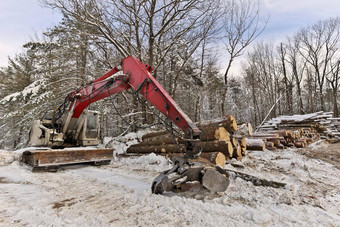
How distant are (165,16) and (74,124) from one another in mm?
7844

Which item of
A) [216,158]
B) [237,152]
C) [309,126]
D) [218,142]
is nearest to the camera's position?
[216,158]

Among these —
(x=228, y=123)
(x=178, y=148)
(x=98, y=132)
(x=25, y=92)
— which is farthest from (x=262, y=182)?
(x=25, y=92)

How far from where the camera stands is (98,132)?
20.9 feet

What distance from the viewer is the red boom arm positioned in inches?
116

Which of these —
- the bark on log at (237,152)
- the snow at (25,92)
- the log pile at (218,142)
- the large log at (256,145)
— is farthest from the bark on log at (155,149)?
the snow at (25,92)

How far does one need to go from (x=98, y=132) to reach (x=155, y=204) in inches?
182

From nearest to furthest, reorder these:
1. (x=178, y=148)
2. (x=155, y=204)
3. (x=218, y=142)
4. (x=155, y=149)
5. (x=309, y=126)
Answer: (x=155, y=204), (x=178, y=148), (x=218, y=142), (x=155, y=149), (x=309, y=126)

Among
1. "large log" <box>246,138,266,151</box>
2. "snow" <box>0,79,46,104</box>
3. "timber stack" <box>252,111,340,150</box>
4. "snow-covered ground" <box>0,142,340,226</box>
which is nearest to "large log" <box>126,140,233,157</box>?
"snow-covered ground" <box>0,142,340,226</box>

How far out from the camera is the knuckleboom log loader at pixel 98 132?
2.64 meters

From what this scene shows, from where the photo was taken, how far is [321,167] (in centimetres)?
459

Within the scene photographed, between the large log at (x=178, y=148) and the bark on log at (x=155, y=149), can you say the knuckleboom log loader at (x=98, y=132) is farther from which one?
the bark on log at (x=155, y=149)

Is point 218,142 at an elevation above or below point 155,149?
above

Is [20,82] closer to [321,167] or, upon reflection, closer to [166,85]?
[166,85]

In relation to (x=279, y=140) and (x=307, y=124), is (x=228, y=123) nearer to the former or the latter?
(x=279, y=140)
